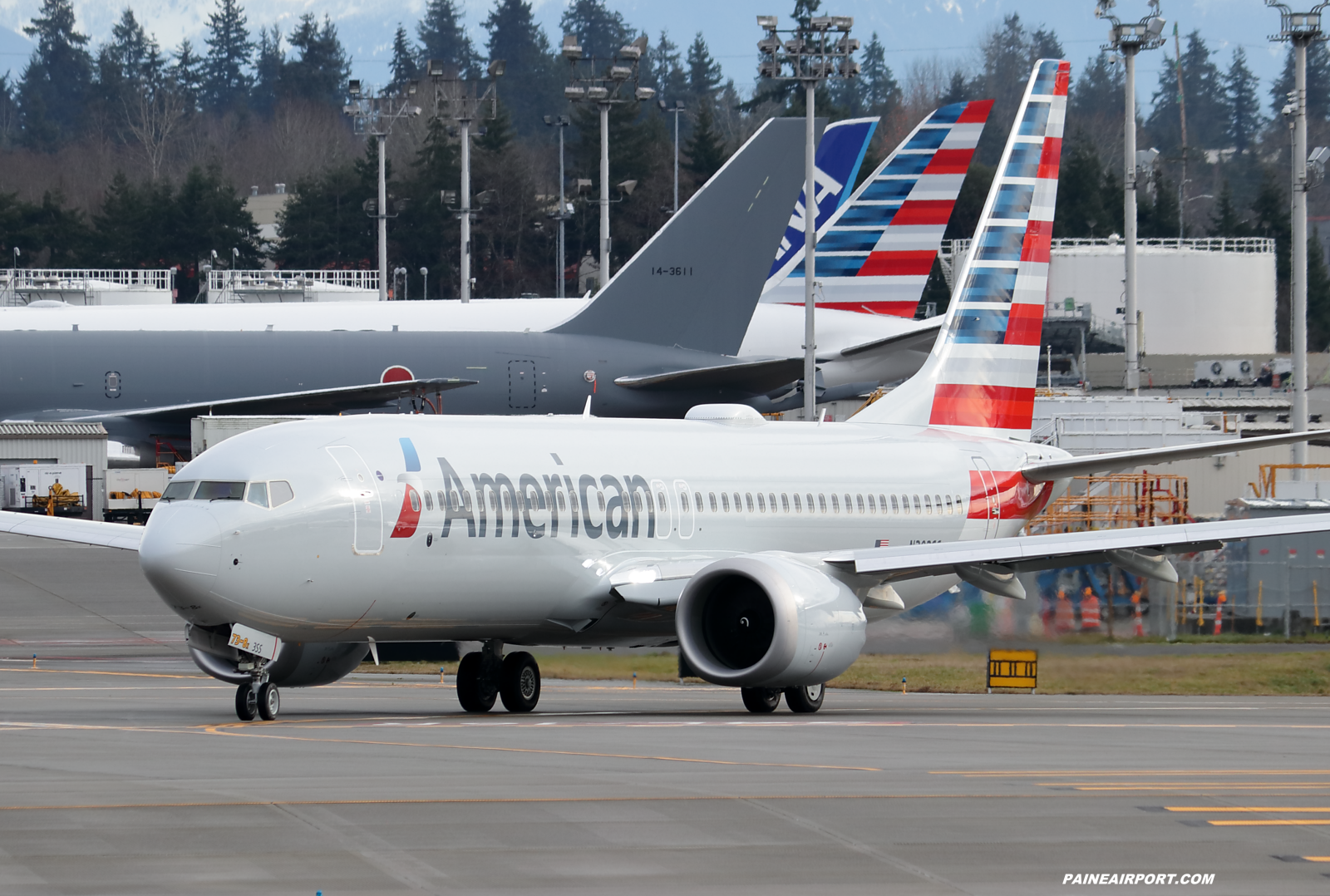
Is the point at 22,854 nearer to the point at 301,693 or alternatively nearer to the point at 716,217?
the point at 301,693

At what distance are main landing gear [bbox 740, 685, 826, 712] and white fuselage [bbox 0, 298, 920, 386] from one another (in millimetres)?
27230

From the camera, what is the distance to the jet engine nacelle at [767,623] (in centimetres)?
2133

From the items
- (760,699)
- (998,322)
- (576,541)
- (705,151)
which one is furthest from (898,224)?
(705,151)

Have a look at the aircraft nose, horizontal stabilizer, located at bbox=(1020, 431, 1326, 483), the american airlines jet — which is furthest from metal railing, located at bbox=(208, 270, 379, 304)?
the aircraft nose

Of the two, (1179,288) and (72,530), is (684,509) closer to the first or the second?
(72,530)

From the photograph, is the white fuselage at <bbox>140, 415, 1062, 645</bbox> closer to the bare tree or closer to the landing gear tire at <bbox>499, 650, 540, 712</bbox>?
the landing gear tire at <bbox>499, 650, 540, 712</bbox>

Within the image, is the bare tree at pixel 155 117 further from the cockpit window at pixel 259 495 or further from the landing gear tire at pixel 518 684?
the cockpit window at pixel 259 495

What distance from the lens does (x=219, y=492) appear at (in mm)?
19703

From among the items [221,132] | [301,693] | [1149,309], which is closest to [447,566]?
[301,693]

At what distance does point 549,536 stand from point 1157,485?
90.2 ft

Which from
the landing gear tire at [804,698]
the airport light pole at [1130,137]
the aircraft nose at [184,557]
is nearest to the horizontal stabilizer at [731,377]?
the airport light pole at [1130,137]

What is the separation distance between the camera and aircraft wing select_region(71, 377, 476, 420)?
151 ft

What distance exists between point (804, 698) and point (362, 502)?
6050 millimetres

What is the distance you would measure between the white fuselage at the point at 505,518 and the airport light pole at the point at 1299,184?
19.4 m
